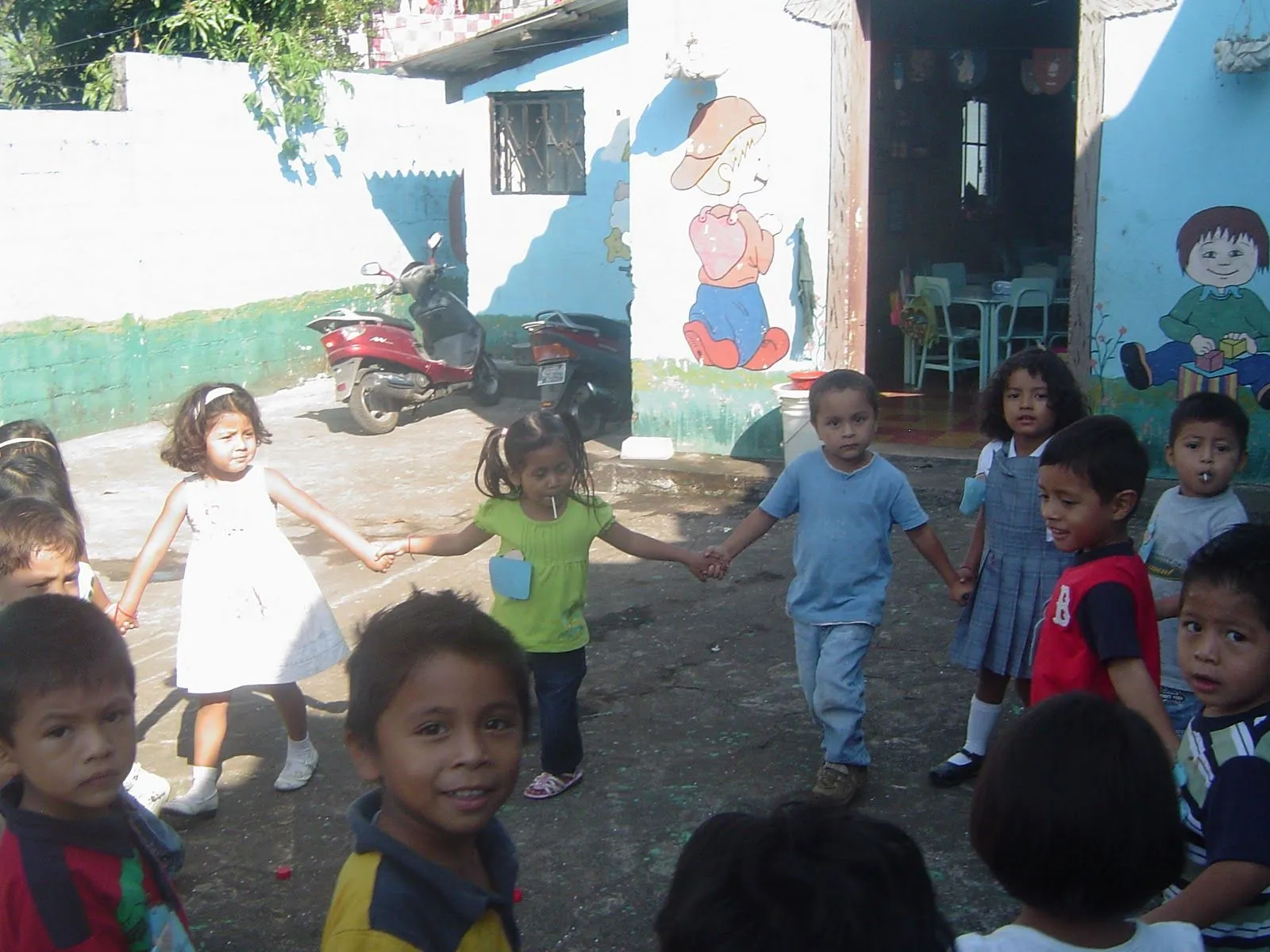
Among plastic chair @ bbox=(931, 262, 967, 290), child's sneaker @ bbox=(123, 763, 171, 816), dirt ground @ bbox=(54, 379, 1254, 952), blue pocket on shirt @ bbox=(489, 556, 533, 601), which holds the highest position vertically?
plastic chair @ bbox=(931, 262, 967, 290)

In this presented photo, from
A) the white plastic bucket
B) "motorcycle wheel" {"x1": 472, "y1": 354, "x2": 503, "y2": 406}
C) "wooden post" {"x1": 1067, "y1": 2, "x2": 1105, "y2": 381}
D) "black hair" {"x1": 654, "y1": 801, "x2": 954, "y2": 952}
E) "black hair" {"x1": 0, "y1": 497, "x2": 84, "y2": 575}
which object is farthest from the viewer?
"motorcycle wheel" {"x1": 472, "y1": 354, "x2": 503, "y2": 406}

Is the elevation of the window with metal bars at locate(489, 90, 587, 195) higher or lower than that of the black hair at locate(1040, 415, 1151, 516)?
higher

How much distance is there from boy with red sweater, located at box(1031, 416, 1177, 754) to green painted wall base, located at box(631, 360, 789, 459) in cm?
520

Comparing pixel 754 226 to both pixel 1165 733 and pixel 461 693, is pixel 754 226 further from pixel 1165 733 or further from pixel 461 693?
pixel 461 693

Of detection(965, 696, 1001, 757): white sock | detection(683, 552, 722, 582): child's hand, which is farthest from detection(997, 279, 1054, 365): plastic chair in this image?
detection(683, 552, 722, 582): child's hand

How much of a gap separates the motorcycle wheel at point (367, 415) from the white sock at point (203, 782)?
20.9 feet

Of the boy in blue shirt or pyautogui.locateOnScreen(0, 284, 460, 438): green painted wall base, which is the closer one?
the boy in blue shirt

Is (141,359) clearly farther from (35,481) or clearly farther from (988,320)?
(35,481)

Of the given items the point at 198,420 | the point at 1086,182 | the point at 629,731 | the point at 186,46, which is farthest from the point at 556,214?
the point at 198,420

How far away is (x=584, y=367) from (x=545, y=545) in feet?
20.7

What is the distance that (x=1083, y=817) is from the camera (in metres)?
1.62

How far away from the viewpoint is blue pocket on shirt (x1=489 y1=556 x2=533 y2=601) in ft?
13.0

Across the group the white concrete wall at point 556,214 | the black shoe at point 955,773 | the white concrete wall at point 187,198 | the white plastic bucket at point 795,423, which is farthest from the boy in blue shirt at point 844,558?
the white concrete wall at point 556,214

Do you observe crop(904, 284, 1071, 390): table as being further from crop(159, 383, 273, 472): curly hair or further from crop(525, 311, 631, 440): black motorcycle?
crop(159, 383, 273, 472): curly hair
